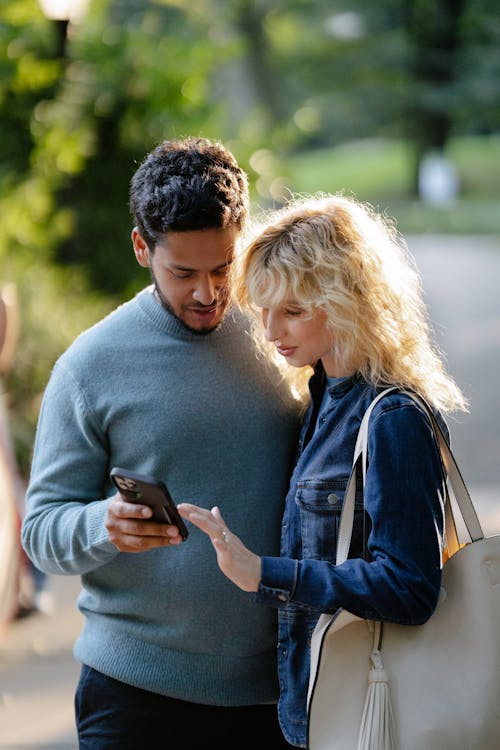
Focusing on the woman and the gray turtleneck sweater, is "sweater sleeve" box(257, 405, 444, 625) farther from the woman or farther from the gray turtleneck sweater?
the gray turtleneck sweater

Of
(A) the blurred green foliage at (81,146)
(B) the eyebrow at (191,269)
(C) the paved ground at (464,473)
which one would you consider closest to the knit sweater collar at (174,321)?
(B) the eyebrow at (191,269)

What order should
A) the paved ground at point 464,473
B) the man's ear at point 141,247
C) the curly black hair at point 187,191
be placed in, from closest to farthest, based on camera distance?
the curly black hair at point 187,191 → the man's ear at point 141,247 → the paved ground at point 464,473

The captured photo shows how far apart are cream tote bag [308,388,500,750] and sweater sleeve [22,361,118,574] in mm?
471

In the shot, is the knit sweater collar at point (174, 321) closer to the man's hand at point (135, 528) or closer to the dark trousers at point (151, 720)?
the man's hand at point (135, 528)

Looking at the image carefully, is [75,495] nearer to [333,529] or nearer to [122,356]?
[122,356]

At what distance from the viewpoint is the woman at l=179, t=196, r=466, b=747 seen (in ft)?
5.71

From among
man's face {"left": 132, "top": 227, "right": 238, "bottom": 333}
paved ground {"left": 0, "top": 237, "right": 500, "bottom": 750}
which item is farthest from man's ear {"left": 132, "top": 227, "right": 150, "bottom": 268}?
paved ground {"left": 0, "top": 237, "right": 500, "bottom": 750}

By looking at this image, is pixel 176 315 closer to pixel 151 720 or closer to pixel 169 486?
pixel 169 486

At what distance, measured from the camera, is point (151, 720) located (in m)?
2.15

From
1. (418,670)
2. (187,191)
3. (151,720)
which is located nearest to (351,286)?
(187,191)

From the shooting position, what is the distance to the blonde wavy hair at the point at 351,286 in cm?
188

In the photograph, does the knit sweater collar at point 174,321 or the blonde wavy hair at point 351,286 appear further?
the knit sweater collar at point 174,321

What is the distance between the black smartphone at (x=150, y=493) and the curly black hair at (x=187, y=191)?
0.49 metres

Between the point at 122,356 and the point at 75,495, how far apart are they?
0.90ft
